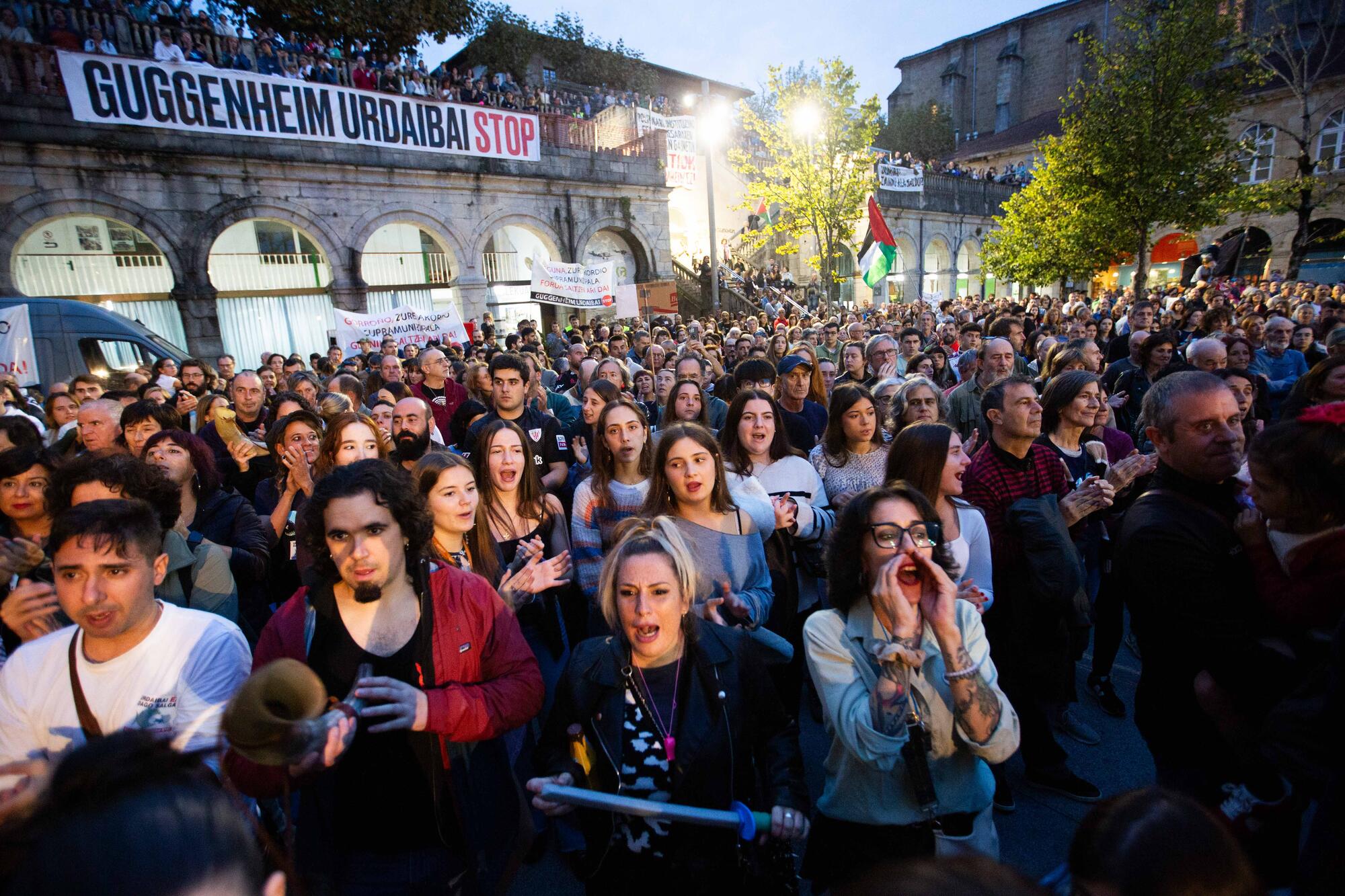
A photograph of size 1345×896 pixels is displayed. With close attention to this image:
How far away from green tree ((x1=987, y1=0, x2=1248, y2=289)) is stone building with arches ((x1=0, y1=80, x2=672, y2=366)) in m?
11.7

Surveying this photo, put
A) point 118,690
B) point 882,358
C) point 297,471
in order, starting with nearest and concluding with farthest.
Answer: point 118,690 < point 297,471 < point 882,358

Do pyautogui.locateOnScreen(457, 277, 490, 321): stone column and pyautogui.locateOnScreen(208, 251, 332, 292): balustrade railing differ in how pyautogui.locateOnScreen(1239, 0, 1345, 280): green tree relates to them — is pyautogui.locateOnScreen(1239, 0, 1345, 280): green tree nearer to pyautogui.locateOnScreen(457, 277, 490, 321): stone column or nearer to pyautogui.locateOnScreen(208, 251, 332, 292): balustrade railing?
pyautogui.locateOnScreen(457, 277, 490, 321): stone column

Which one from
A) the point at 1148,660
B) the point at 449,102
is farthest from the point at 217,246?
the point at 1148,660

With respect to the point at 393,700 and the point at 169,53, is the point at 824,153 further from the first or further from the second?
the point at 393,700

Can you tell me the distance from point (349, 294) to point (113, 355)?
19.6ft

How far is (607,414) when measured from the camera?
3.76 m

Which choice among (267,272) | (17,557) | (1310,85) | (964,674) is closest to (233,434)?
(17,557)

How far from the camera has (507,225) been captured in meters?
17.7

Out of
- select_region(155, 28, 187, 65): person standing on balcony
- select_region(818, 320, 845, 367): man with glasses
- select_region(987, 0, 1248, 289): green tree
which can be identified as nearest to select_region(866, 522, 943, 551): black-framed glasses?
select_region(818, 320, 845, 367): man with glasses

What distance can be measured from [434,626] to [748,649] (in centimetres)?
101

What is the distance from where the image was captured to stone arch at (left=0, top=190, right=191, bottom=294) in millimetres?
11555

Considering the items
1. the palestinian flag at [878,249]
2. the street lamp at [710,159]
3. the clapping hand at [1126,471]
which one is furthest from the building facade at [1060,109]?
the clapping hand at [1126,471]

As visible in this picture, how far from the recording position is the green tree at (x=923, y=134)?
47.4 metres

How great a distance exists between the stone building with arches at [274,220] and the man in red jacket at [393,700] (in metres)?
14.1
